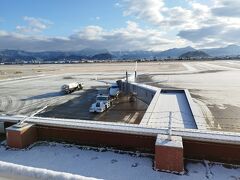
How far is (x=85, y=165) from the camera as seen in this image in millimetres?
8609

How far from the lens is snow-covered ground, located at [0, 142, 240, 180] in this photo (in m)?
7.18

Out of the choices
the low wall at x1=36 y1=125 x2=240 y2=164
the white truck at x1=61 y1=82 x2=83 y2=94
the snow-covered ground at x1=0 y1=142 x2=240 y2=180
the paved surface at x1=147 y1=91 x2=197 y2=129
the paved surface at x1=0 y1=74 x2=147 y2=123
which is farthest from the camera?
the white truck at x1=61 y1=82 x2=83 y2=94

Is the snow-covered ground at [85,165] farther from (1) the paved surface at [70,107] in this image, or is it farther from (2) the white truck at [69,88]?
(2) the white truck at [69,88]

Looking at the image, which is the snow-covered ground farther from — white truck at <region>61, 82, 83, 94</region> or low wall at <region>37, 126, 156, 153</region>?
white truck at <region>61, 82, 83, 94</region>

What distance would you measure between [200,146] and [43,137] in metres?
6.60

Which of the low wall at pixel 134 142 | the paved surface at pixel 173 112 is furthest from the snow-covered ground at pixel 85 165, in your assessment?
the paved surface at pixel 173 112

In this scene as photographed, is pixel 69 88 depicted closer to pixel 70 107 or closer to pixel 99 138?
pixel 70 107

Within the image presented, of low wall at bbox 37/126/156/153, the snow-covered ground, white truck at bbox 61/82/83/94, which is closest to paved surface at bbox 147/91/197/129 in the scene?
low wall at bbox 37/126/156/153

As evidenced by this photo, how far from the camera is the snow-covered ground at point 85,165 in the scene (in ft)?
23.6

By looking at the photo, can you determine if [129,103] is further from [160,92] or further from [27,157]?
[27,157]

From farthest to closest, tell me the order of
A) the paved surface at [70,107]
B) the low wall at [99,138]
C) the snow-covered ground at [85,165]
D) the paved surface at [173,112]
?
the paved surface at [70,107], the paved surface at [173,112], the low wall at [99,138], the snow-covered ground at [85,165]

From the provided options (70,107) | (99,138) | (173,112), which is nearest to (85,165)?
(99,138)

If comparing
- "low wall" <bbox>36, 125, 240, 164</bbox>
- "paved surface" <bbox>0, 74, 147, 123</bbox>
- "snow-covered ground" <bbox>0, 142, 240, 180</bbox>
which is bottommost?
"paved surface" <bbox>0, 74, 147, 123</bbox>

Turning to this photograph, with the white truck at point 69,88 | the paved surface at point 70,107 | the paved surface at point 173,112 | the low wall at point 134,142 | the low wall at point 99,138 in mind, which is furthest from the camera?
the white truck at point 69,88
